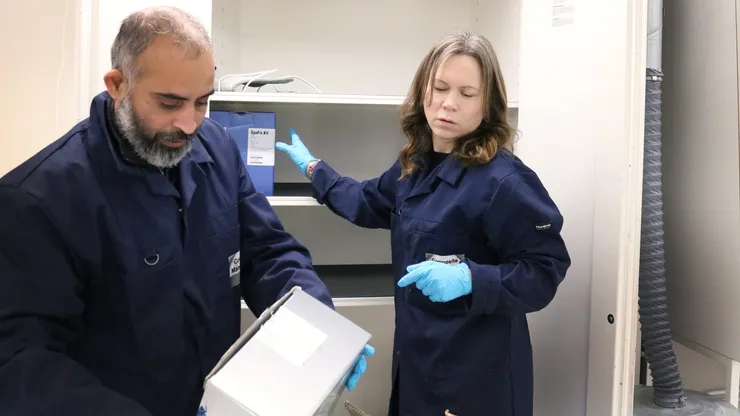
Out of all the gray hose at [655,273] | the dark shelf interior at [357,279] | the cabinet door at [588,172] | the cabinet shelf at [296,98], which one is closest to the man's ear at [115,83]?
the cabinet shelf at [296,98]

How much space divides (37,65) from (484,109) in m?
1.65

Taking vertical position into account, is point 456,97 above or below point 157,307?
above

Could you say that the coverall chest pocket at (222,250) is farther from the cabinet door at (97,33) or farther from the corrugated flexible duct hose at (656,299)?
the corrugated flexible duct hose at (656,299)

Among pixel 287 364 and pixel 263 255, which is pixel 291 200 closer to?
pixel 263 255

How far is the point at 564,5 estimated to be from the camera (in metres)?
1.50

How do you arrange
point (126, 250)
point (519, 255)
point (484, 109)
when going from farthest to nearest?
point (484, 109) < point (519, 255) < point (126, 250)

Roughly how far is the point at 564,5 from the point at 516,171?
0.54 m

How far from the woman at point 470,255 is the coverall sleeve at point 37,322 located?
687mm

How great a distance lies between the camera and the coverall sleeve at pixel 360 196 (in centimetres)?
164

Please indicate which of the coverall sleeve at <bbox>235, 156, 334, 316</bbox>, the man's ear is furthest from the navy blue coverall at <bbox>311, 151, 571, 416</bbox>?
the man's ear

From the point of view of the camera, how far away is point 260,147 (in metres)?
1.70

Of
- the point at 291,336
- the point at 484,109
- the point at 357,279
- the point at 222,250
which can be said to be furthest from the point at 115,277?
the point at 357,279

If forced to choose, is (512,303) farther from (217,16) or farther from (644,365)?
(217,16)

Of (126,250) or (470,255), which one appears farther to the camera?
(470,255)
